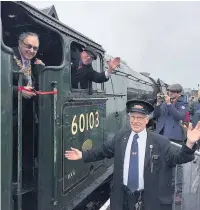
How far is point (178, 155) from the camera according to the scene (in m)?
2.80

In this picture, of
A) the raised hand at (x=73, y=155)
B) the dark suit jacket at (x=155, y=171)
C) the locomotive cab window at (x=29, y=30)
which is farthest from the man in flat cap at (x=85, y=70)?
the dark suit jacket at (x=155, y=171)

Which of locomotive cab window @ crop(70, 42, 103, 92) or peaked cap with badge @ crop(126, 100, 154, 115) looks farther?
locomotive cab window @ crop(70, 42, 103, 92)

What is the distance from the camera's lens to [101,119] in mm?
4355

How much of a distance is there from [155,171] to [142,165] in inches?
5.2

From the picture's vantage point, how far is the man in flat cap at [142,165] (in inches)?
111

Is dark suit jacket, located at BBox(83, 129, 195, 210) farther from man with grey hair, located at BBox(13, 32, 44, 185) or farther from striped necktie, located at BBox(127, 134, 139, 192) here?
man with grey hair, located at BBox(13, 32, 44, 185)

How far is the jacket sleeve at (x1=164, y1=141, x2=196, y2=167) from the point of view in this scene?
8.98 feet

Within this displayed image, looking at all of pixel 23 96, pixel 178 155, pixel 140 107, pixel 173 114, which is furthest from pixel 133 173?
pixel 173 114

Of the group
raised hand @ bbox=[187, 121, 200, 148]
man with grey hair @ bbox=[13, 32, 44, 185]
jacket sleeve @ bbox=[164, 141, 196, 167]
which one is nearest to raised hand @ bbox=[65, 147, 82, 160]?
man with grey hair @ bbox=[13, 32, 44, 185]

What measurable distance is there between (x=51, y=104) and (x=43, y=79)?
0.26 m

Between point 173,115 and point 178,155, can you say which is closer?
point 178,155

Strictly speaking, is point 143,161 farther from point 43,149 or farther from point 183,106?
point 183,106

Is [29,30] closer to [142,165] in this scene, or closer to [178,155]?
[142,165]

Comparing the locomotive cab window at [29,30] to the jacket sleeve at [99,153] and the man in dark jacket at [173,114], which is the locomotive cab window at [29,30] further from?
the man in dark jacket at [173,114]
